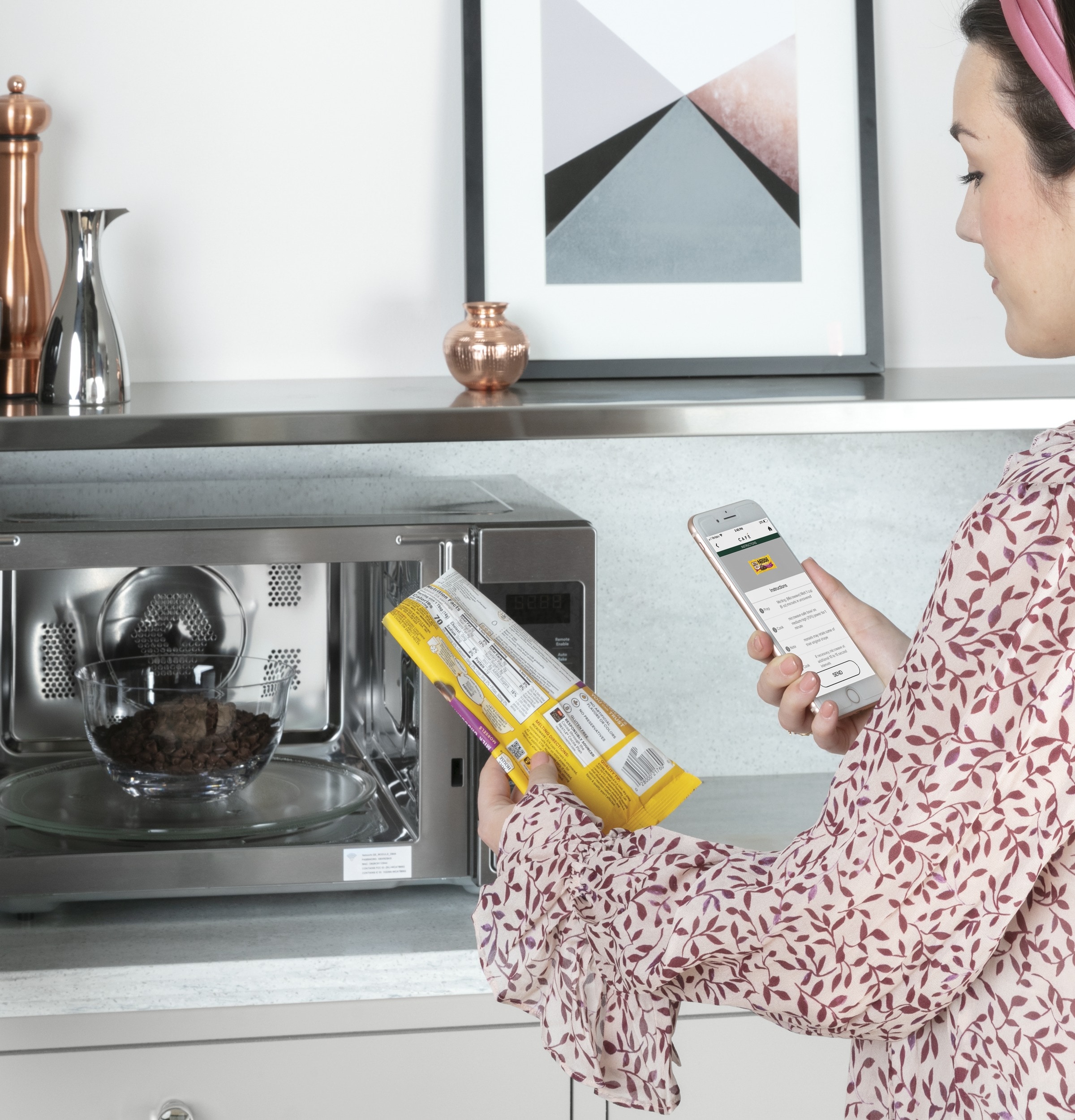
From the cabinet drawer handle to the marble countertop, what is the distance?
3.2 inches

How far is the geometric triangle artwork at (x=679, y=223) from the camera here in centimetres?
137

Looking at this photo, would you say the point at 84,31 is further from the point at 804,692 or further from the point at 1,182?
the point at 804,692

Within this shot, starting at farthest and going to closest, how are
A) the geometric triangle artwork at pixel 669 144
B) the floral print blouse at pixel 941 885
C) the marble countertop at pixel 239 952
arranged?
the geometric triangle artwork at pixel 669 144 < the marble countertop at pixel 239 952 < the floral print blouse at pixel 941 885

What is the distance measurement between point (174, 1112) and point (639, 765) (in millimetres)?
507

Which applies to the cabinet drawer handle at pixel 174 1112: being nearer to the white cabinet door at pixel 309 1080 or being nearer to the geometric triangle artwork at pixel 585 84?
the white cabinet door at pixel 309 1080

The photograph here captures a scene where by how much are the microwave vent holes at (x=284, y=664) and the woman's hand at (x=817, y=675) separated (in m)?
0.54

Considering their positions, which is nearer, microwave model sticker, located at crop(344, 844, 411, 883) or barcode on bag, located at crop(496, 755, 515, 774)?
barcode on bag, located at crop(496, 755, 515, 774)

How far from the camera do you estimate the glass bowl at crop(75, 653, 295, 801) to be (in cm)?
109

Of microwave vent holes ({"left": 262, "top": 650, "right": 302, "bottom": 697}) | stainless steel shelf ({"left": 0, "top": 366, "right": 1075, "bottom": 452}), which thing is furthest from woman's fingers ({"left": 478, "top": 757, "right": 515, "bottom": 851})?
microwave vent holes ({"left": 262, "top": 650, "right": 302, "bottom": 697})

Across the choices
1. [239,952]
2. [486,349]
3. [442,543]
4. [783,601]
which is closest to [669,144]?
[486,349]

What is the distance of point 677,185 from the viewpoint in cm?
138

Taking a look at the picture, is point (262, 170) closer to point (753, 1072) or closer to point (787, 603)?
point (787, 603)

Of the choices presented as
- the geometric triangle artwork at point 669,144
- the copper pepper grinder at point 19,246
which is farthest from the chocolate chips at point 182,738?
the geometric triangle artwork at point 669,144

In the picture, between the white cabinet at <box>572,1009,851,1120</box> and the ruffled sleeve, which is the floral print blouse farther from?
the white cabinet at <box>572,1009,851,1120</box>
